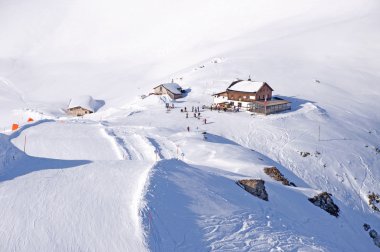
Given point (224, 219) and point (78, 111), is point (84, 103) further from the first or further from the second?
point (224, 219)

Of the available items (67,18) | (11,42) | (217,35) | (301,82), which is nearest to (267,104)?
(301,82)

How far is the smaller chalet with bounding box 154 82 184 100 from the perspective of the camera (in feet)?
229

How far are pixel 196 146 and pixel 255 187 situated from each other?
1561 cm

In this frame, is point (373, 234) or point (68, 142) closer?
point (373, 234)

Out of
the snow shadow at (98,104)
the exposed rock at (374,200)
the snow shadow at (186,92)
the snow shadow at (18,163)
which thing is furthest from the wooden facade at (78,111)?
the snow shadow at (18,163)

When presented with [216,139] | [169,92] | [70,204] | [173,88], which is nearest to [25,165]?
[70,204]

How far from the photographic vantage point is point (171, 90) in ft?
231

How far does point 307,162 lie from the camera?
43.8 meters

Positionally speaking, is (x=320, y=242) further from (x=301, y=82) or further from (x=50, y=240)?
(x=301, y=82)

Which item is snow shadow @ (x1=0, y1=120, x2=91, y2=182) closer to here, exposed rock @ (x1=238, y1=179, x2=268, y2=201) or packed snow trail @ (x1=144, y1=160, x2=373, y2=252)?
packed snow trail @ (x1=144, y1=160, x2=373, y2=252)

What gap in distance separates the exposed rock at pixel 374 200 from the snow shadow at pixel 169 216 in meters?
24.3

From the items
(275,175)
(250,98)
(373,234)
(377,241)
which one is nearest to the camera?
(377,241)

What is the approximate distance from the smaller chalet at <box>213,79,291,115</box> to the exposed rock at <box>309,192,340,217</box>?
2944cm

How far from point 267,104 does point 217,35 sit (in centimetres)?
9264
